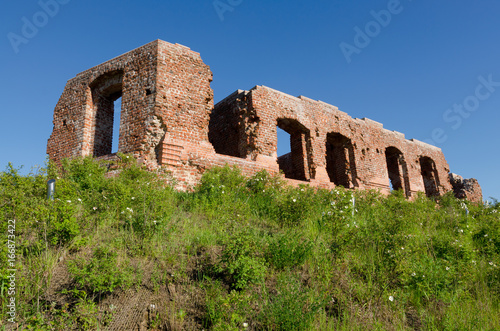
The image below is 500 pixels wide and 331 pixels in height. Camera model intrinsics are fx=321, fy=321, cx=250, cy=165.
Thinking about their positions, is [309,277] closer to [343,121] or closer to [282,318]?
[282,318]

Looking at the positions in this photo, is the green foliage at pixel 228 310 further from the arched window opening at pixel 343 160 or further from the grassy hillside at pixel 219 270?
the arched window opening at pixel 343 160

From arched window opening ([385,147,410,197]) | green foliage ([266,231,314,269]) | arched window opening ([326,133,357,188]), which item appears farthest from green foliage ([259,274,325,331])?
arched window opening ([385,147,410,197])

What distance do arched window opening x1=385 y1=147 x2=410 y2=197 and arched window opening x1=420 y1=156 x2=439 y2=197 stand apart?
2.46m

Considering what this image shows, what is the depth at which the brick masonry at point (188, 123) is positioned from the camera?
873 cm

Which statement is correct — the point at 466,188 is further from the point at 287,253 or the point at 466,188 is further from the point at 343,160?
the point at 287,253

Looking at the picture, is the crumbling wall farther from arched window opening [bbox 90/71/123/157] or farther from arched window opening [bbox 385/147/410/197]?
arched window opening [bbox 90/71/123/157]

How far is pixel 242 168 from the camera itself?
31.5ft

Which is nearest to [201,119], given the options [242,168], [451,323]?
[242,168]

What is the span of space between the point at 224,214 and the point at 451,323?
3.63 m

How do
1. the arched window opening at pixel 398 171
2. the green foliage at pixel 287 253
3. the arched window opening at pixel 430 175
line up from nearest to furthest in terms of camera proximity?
the green foliage at pixel 287 253
the arched window opening at pixel 398 171
the arched window opening at pixel 430 175

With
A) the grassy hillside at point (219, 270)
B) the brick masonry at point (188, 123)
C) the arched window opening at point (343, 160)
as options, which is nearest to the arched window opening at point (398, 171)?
the brick masonry at point (188, 123)

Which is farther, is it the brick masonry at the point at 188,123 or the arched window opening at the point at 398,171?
the arched window opening at the point at 398,171

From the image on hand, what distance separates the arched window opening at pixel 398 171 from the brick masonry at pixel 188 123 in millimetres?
2364

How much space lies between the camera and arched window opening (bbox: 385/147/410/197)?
1638 cm
